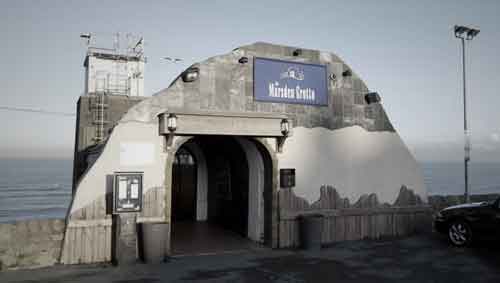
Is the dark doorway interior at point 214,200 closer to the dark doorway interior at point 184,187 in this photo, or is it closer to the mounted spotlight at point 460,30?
the dark doorway interior at point 184,187

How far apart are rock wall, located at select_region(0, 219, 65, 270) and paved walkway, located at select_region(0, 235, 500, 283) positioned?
0.77 feet

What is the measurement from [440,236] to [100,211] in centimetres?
946

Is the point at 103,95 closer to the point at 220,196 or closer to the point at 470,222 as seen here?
the point at 220,196

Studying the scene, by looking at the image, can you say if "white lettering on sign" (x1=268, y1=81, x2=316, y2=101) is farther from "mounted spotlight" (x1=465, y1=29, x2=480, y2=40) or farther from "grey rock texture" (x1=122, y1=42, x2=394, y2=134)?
"mounted spotlight" (x1=465, y1=29, x2=480, y2=40)

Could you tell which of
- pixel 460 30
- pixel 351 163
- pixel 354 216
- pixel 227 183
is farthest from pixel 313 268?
pixel 460 30

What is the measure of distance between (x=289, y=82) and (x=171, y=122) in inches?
139

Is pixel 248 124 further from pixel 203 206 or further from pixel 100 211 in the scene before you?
pixel 203 206

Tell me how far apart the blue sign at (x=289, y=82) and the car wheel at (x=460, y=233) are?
477cm

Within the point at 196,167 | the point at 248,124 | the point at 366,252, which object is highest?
the point at 248,124

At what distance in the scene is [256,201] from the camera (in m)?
10.8

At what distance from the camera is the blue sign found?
10.3 m

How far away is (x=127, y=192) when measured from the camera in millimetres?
8469

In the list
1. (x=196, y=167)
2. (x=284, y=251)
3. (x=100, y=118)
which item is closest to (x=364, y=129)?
(x=284, y=251)

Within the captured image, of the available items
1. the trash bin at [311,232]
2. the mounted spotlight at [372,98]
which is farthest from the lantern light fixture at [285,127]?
the mounted spotlight at [372,98]
